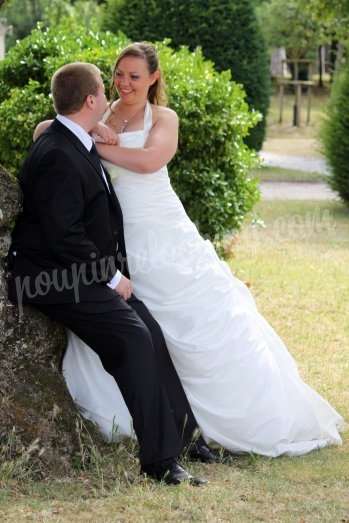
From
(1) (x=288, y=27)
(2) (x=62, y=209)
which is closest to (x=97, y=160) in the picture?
(2) (x=62, y=209)

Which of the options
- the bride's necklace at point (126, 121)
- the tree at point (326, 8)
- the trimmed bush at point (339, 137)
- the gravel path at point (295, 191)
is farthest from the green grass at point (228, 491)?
the tree at point (326, 8)

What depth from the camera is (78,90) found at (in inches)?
194

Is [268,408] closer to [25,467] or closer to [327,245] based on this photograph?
[25,467]

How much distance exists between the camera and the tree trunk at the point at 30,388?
16.0ft

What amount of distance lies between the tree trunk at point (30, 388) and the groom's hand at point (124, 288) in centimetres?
41

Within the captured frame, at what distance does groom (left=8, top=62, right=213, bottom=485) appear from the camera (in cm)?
477

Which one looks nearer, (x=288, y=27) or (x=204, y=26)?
(x=204, y=26)

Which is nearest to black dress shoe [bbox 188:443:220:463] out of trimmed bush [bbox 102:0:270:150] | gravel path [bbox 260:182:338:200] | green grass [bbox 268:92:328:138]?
gravel path [bbox 260:182:338:200]

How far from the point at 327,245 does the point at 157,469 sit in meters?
7.91

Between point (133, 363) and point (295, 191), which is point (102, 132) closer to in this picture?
point (133, 363)

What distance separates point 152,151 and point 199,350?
1095mm

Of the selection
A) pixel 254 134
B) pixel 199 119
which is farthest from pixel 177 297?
pixel 254 134

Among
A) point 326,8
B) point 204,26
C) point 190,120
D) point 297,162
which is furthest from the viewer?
point 297,162

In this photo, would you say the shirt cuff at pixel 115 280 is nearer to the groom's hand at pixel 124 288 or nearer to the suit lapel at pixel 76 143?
the groom's hand at pixel 124 288
